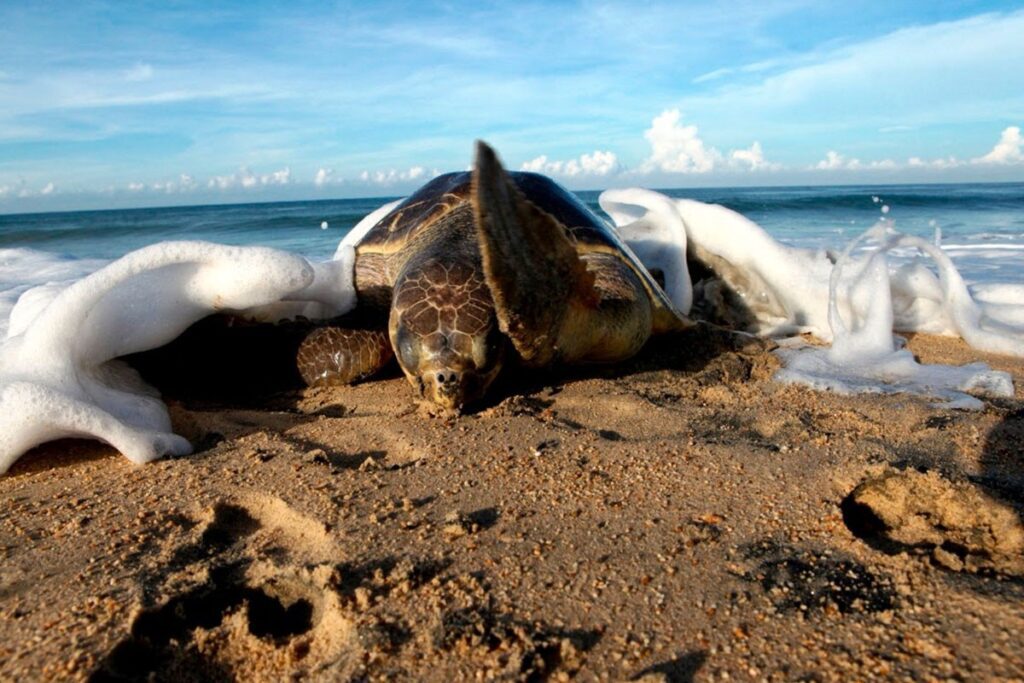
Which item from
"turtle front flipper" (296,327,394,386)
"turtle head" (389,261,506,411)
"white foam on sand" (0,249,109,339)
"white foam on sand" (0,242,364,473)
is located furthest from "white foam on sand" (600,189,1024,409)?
"white foam on sand" (0,249,109,339)

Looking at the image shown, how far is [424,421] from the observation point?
2.52 metres

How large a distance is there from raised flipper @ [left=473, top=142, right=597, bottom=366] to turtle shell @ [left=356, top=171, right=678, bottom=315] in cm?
94

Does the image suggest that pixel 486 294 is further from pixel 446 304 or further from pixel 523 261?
pixel 523 261

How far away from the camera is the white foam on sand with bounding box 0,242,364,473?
2152 millimetres

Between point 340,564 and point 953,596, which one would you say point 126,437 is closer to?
point 340,564

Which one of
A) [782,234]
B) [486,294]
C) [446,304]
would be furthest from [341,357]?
[782,234]

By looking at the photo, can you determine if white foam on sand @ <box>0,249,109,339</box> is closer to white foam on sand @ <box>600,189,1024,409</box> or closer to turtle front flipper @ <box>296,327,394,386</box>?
turtle front flipper @ <box>296,327,394,386</box>

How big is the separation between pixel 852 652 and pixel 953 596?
1.06 feet

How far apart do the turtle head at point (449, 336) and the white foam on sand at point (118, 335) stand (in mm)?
588

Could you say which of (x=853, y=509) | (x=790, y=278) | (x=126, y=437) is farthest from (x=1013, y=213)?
(x=126, y=437)

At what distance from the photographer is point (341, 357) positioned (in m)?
3.01

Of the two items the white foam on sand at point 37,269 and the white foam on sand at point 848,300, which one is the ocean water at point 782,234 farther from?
the white foam on sand at point 848,300

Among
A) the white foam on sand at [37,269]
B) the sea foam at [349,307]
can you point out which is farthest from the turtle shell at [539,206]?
the white foam on sand at [37,269]

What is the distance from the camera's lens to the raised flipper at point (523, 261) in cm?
196
